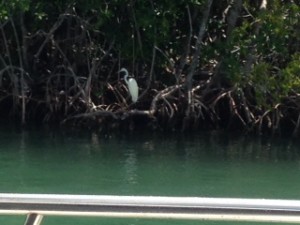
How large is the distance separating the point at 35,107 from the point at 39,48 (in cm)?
88

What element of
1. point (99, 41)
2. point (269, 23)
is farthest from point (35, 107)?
point (269, 23)

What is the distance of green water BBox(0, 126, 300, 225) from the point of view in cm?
816

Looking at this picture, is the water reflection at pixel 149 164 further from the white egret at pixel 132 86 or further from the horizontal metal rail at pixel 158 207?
the horizontal metal rail at pixel 158 207

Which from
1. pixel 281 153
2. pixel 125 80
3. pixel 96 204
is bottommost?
pixel 281 153

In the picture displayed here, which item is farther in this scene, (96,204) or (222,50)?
(222,50)

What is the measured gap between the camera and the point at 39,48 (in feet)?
39.4

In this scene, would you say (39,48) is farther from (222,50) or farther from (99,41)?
(222,50)

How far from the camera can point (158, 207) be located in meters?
1.53

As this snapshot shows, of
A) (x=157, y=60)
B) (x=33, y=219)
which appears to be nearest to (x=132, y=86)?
(x=157, y=60)

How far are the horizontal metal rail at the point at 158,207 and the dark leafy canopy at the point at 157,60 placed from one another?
28.5 feet

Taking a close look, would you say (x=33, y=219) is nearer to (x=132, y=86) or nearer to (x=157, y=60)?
(x=132, y=86)

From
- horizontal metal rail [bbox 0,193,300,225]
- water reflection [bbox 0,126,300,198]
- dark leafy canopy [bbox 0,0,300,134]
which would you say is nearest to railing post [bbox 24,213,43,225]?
horizontal metal rail [bbox 0,193,300,225]

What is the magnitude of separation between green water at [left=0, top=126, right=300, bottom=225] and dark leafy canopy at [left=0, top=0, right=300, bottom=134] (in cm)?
48

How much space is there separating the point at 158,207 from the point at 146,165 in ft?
25.5
